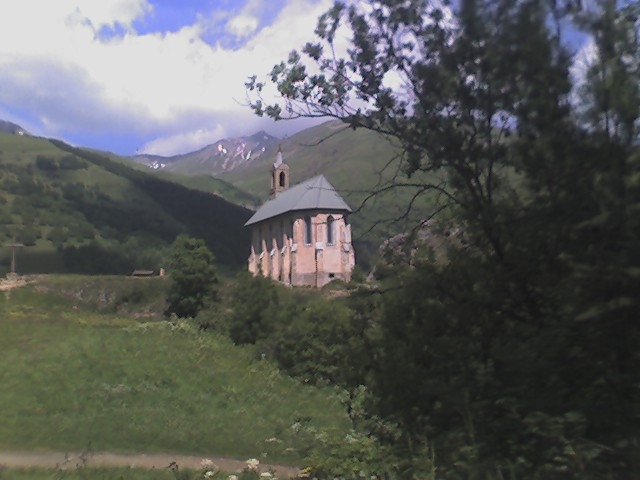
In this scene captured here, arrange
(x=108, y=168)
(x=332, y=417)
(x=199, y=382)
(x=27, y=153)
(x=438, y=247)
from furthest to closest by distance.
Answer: (x=108, y=168) < (x=27, y=153) < (x=199, y=382) < (x=332, y=417) < (x=438, y=247)

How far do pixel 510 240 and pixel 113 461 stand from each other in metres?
11.8

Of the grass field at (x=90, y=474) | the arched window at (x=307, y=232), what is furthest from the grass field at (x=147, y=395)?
the arched window at (x=307, y=232)

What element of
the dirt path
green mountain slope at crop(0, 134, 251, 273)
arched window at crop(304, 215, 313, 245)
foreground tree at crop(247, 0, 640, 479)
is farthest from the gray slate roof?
foreground tree at crop(247, 0, 640, 479)

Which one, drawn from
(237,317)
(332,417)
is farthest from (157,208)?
(332,417)

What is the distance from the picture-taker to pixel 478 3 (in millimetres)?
6465

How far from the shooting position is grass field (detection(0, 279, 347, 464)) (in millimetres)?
18750

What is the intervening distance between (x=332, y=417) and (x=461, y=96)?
722 inches

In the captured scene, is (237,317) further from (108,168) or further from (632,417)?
(108,168)

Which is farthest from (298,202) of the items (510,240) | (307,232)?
(510,240)

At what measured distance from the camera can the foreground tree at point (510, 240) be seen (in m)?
5.08

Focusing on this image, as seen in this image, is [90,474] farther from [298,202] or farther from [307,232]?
[298,202]

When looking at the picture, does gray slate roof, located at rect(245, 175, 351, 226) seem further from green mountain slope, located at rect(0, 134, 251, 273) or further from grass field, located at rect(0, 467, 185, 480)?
grass field, located at rect(0, 467, 185, 480)

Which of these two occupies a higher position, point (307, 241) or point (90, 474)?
point (307, 241)

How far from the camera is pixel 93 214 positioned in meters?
126
